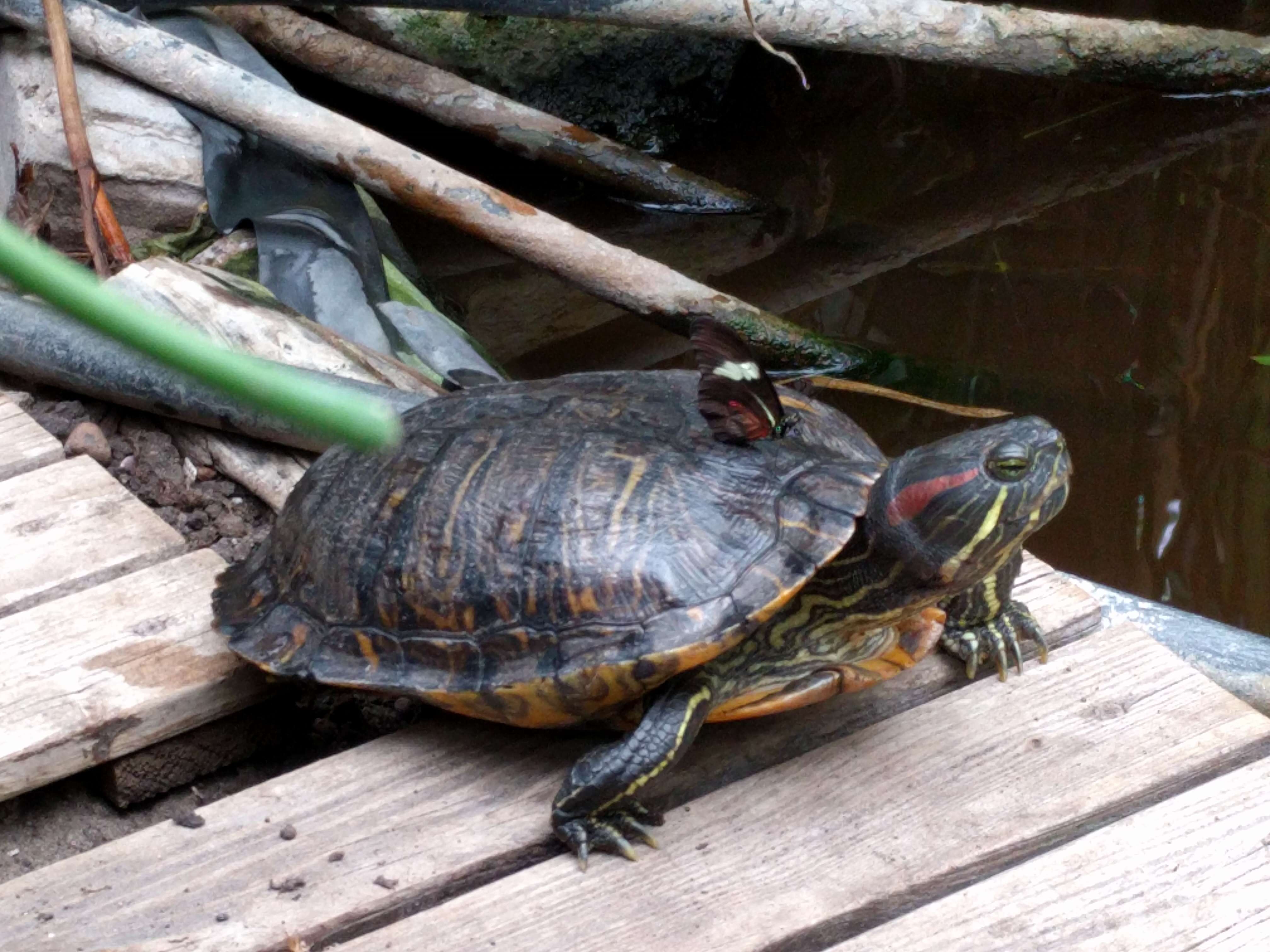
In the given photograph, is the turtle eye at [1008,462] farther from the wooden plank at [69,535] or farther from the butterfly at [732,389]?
the wooden plank at [69,535]

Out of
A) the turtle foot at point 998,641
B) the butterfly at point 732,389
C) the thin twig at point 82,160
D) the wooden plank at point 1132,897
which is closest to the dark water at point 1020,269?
the thin twig at point 82,160

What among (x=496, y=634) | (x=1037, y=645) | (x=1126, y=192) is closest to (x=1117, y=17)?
(x=1126, y=192)

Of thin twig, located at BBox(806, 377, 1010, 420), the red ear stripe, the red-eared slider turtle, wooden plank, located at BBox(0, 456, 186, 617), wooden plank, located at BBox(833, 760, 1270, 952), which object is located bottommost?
thin twig, located at BBox(806, 377, 1010, 420)

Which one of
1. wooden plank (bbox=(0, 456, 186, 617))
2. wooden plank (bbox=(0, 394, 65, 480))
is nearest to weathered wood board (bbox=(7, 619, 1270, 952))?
Result: wooden plank (bbox=(0, 456, 186, 617))

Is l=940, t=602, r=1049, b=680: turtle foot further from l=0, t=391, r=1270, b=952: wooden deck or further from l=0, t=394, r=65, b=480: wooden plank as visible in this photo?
l=0, t=394, r=65, b=480: wooden plank

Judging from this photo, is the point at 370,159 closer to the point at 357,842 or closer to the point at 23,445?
the point at 23,445

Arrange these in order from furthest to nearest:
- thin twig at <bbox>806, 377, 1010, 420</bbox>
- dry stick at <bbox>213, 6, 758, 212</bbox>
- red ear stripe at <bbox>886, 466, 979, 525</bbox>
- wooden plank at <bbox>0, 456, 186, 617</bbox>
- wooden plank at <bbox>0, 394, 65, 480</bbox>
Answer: dry stick at <bbox>213, 6, 758, 212</bbox>
thin twig at <bbox>806, 377, 1010, 420</bbox>
wooden plank at <bbox>0, 394, 65, 480</bbox>
wooden plank at <bbox>0, 456, 186, 617</bbox>
red ear stripe at <bbox>886, 466, 979, 525</bbox>

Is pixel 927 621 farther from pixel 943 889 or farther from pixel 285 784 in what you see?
pixel 285 784
